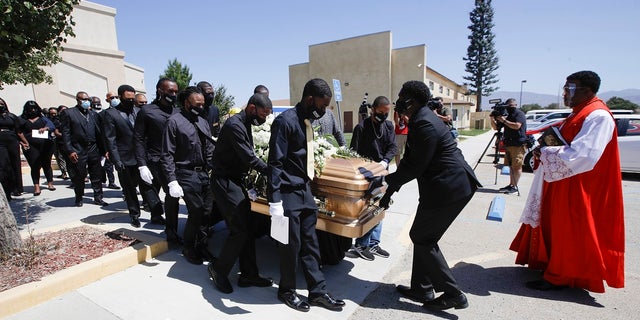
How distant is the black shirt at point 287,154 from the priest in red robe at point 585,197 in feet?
7.30

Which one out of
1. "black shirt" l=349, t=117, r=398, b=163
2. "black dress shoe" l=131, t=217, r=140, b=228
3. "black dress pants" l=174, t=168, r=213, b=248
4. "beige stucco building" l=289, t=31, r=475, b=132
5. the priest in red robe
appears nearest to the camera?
the priest in red robe

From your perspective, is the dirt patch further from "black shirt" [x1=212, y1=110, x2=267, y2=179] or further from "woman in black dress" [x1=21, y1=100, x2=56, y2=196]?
"woman in black dress" [x1=21, y1=100, x2=56, y2=196]

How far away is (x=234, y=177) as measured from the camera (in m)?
3.13

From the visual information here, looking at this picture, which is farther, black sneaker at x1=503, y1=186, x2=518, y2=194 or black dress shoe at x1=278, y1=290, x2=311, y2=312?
black sneaker at x1=503, y1=186, x2=518, y2=194

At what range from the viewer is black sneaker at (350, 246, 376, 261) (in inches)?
Result: 153

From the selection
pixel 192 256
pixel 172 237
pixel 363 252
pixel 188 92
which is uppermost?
pixel 188 92

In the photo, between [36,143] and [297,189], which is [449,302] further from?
[36,143]

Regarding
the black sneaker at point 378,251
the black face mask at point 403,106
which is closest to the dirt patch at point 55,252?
the black sneaker at point 378,251

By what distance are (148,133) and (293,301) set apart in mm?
2746

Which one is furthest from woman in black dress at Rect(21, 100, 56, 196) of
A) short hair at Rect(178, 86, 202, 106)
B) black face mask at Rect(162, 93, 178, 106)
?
short hair at Rect(178, 86, 202, 106)

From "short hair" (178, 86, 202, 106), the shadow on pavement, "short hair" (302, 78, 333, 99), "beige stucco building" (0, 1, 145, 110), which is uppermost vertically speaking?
"beige stucco building" (0, 1, 145, 110)

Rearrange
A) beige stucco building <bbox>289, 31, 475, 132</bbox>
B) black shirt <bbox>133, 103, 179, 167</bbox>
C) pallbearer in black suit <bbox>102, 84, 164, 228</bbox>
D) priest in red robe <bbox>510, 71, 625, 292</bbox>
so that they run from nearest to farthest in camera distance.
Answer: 1. priest in red robe <bbox>510, 71, 625, 292</bbox>
2. black shirt <bbox>133, 103, 179, 167</bbox>
3. pallbearer in black suit <bbox>102, 84, 164, 228</bbox>
4. beige stucco building <bbox>289, 31, 475, 132</bbox>

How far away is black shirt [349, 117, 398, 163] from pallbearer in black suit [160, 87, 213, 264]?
6.15 ft

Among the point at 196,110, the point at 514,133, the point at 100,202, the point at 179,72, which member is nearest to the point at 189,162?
the point at 196,110
